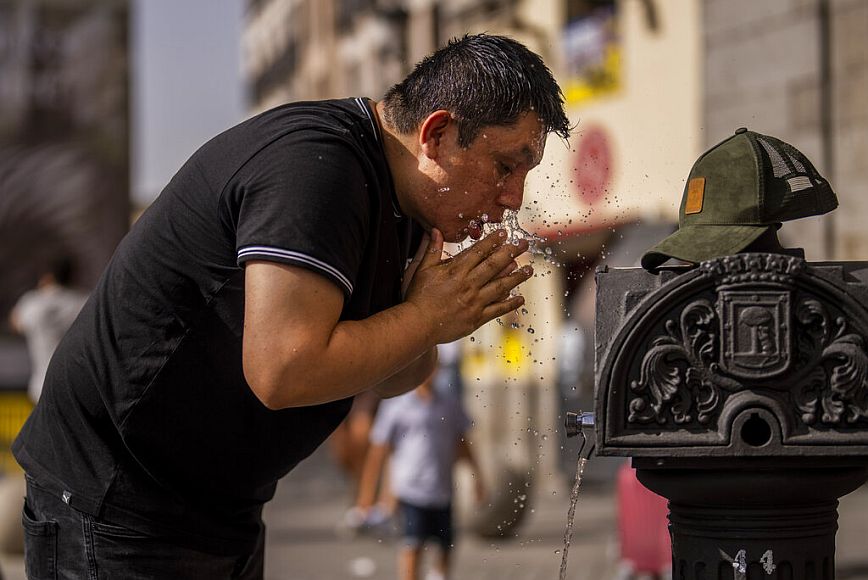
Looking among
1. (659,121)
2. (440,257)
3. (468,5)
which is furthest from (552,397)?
(440,257)

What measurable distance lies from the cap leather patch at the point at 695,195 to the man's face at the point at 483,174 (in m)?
0.32

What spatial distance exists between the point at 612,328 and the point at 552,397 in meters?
10.8

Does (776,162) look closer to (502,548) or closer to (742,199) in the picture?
(742,199)

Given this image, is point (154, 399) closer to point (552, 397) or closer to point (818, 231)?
point (818, 231)

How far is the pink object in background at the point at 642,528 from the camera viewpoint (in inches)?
203

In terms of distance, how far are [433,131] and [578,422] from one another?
0.60 meters

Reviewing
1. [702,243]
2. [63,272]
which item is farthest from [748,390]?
[63,272]

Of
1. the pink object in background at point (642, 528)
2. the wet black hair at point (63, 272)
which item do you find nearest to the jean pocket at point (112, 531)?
the pink object in background at point (642, 528)

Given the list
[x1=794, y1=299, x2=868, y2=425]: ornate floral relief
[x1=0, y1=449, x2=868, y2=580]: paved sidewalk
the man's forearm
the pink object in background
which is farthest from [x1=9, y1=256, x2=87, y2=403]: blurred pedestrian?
[x1=794, y1=299, x2=868, y2=425]: ornate floral relief

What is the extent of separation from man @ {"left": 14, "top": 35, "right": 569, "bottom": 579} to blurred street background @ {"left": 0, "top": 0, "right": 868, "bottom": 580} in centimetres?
484

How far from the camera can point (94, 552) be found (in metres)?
2.46

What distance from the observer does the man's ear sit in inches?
94.2

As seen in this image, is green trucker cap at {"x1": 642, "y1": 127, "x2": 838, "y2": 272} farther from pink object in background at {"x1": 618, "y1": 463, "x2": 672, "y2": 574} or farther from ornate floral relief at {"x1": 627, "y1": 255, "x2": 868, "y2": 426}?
pink object in background at {"x1": 618, "y1": 463, "x2": 672, "y2": 574}

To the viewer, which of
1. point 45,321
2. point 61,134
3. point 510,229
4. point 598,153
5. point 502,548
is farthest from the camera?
point 598,153
